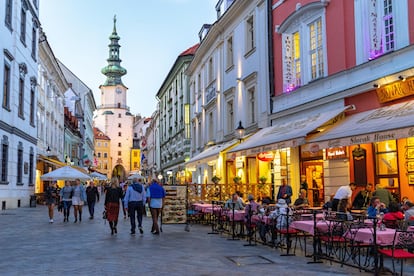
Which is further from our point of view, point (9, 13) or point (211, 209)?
point (9, 13)

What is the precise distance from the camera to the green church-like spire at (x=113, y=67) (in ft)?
Answer: 398

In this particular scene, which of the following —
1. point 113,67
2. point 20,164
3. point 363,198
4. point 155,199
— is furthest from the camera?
point 113,67

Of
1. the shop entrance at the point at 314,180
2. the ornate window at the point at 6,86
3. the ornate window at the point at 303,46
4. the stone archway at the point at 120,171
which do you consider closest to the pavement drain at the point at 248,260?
the shop entrance at the point at 314,180

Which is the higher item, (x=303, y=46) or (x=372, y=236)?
(x=303, y=46)

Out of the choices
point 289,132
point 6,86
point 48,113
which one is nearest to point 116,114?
point 48,113

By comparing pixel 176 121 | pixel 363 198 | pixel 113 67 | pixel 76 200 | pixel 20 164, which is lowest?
pixel 76 200

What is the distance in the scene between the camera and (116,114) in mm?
125438

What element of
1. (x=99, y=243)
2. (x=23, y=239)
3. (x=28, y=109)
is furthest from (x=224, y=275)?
(x=28, y=109)

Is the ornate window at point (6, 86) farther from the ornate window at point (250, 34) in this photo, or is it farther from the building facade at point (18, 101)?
the ornate window at point (250, 34)

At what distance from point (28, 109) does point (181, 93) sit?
18060 millimetres

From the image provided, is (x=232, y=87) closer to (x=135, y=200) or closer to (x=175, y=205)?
(x=175, y=205)

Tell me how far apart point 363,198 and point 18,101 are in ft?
68.8

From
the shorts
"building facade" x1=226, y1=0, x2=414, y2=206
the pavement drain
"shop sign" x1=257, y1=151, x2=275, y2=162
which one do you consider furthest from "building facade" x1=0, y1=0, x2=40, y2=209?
the pavement drain

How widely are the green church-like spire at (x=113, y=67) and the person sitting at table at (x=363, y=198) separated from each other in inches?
4383
